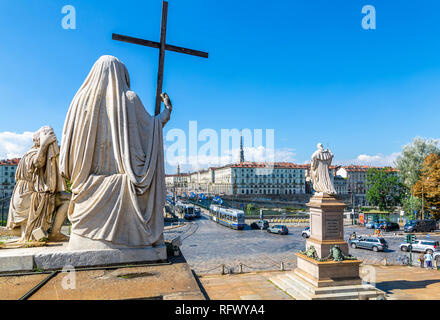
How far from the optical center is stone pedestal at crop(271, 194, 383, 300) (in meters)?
9.57

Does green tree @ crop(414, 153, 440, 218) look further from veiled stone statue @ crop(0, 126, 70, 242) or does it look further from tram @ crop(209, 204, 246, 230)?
veiled stone statue @ crop(0, 126, 70, 242)

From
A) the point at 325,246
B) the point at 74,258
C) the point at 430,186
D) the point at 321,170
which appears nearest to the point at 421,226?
the point at 430,186

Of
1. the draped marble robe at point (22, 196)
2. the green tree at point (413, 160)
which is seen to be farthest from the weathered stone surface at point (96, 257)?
the green tree at point (413, 160)

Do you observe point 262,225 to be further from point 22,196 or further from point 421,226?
point 22,196

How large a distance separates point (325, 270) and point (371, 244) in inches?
595

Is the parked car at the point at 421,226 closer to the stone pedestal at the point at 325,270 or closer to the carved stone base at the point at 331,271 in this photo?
the stone pedestal at the point at 325,270

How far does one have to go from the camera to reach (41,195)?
5.31 metres

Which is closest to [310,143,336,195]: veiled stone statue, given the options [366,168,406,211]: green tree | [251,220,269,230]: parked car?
[251,220,269,230]: parked car

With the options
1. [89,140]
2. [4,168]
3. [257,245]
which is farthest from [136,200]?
[4,168]

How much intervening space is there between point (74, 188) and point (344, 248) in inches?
400

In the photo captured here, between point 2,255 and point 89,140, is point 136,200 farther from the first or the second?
point 2,255

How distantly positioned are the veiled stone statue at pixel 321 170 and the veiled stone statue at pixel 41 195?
31.7 feet
